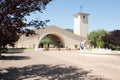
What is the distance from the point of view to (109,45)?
52.2 meters

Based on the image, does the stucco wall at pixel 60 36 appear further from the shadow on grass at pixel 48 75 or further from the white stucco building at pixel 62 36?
the shadow on grass at pixel 48 75

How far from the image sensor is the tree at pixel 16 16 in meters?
8.89

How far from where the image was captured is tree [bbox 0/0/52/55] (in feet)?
29.2

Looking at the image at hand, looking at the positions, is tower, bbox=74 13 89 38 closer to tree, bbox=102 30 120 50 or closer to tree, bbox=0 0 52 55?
tree, bbox=102 30 120 50

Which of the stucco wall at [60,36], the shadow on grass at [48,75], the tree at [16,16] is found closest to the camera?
the tree at [16,16]

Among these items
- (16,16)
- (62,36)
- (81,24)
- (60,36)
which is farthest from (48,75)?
(81,24)

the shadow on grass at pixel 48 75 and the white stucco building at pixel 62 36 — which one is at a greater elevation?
the white stucco building at pixel 62 36

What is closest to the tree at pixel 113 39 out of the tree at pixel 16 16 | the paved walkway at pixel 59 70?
the paved walkway at pixel 59 70

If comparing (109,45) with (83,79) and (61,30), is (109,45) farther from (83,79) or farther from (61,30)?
(83,79)

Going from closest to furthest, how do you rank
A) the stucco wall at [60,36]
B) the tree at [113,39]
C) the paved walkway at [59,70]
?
the paved walkway at [59,70] < the tree at [113,39] < the stucco wall at [60,36]

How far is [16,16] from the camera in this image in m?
9.34

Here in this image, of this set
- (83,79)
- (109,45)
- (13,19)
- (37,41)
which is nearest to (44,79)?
(83,79)

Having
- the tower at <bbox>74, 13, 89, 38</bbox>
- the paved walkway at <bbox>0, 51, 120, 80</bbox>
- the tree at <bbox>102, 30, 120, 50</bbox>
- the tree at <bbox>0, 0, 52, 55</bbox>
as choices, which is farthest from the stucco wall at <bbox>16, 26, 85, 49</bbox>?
the tree at <bbox>0, 0, 52, 55</bbox>

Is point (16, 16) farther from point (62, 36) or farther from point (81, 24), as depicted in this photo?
point (81, 24)
